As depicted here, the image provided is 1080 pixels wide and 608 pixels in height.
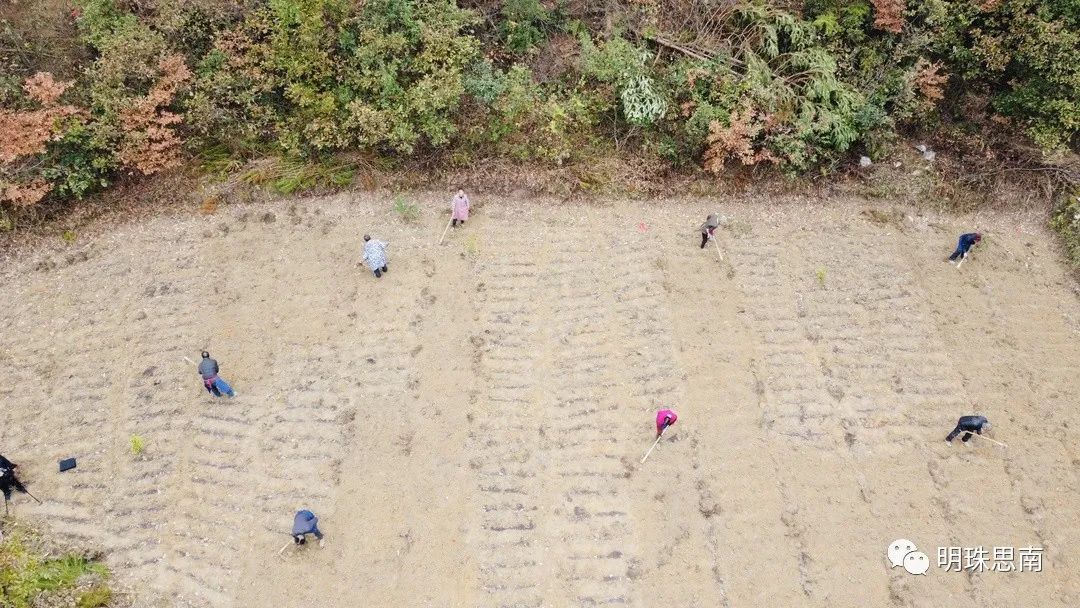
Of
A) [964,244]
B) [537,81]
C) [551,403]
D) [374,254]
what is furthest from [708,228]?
[374,254]

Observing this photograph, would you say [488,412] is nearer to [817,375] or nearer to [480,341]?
[480,341]

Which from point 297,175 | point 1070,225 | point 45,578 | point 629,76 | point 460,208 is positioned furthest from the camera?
point 629,76

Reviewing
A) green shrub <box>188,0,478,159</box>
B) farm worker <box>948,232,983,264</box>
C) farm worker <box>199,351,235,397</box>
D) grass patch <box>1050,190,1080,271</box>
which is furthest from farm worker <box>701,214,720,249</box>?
farm worker <box>199,351,235,397</box>

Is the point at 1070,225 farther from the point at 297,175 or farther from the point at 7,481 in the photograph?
the point at 7,481

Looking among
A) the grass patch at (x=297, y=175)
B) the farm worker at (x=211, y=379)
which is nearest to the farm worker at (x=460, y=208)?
the grass patch at (x=297, y=175)

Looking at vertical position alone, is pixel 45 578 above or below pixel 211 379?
below
